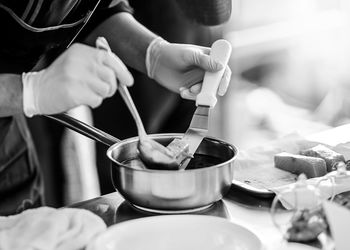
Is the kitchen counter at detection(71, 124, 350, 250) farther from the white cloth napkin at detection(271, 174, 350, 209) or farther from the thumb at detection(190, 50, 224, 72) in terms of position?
the thumb at detection(190, 50, 224, 72)

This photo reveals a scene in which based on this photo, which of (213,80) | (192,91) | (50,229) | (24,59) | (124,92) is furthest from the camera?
(24,59)

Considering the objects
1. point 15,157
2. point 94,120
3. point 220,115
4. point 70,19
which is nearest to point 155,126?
point 94,120

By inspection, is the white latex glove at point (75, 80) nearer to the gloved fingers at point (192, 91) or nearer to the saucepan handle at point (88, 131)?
the saucepan handle at point (88, 131)

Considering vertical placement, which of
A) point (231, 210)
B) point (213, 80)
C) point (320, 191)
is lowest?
point (231, 210)

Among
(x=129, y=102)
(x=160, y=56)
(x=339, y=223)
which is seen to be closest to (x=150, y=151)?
(x=129, y=102)

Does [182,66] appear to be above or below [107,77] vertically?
below

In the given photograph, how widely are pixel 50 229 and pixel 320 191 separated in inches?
23.7

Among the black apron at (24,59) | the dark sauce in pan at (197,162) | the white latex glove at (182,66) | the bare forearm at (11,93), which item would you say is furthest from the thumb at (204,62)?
the bare forearm at (11,93)

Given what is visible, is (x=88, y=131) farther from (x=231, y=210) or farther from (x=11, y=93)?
(x=231, y=210)

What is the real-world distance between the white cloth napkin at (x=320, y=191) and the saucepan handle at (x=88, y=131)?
0.51 meters

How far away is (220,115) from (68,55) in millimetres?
2583

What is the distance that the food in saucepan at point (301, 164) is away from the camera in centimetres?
165

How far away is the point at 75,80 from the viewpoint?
1548 millimetres

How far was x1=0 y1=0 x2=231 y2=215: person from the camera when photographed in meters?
1.55
